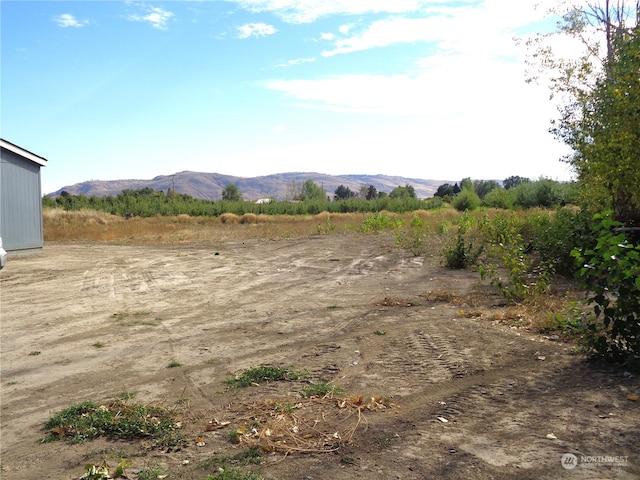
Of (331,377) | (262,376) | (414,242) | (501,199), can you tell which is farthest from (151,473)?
(501,199)

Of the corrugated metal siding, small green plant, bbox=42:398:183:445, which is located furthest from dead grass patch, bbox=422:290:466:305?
the corrugated metal siding

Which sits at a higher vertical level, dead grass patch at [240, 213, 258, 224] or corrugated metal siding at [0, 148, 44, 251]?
corrugated metal siding at [0, 148, 44, 251]

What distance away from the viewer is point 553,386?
16.1 feet

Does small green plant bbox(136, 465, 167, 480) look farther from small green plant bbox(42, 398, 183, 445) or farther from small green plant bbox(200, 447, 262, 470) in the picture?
small green plant bbox(42, 398, 183, 445)

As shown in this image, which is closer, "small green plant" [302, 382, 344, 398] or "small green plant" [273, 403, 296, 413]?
"small green plant" [273, 403, 296, 413]

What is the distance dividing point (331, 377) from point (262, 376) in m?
0.73

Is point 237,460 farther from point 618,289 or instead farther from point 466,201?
point 466,201

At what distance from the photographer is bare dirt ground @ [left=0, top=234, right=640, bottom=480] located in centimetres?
371

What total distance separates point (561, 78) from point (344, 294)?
8.44 m

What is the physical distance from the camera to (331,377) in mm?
5484

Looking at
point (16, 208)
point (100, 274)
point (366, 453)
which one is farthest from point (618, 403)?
point (16, 208)

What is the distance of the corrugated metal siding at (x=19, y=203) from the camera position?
16.7m

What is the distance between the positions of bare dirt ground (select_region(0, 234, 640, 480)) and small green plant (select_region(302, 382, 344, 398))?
4.8 inches

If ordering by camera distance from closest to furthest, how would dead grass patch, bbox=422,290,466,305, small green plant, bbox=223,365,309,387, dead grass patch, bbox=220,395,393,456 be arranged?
dead grass patch, bbox=220,395,393,456, small green plant, bbox=223,365,309,387, dead grass patch, bbox=422,290,466,305
